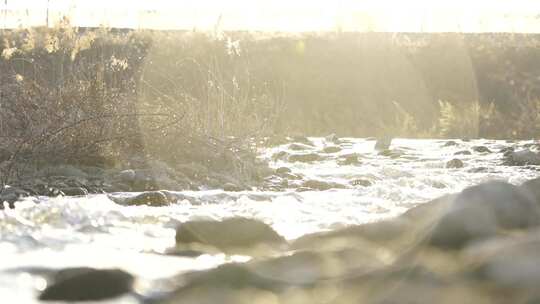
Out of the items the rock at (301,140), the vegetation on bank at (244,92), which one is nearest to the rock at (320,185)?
the vegetation on bank at (244,92)

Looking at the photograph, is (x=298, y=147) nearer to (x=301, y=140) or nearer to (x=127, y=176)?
(x=301, y=140)

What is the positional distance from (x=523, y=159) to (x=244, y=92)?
14.3 ft

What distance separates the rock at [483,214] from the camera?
8.18 ft

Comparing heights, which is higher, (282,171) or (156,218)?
(156,218)

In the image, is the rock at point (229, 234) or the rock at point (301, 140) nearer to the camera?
the rock at point (229, 234)

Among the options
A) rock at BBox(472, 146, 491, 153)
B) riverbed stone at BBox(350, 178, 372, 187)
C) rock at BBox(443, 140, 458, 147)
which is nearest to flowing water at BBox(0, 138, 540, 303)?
riverbed stone at BBox(350, 178, 372, 187)

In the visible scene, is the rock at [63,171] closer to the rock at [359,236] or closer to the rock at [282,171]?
the rock at [282,171]

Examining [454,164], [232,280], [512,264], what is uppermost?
[512,264]

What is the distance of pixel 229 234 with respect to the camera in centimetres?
286

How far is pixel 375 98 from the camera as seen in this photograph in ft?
49.0

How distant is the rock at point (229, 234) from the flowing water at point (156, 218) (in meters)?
0.09

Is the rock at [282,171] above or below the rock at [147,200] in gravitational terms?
below

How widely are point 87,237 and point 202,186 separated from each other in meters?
2.59

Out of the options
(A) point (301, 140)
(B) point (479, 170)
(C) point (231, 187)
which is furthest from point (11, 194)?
(A) point (301, 140)
